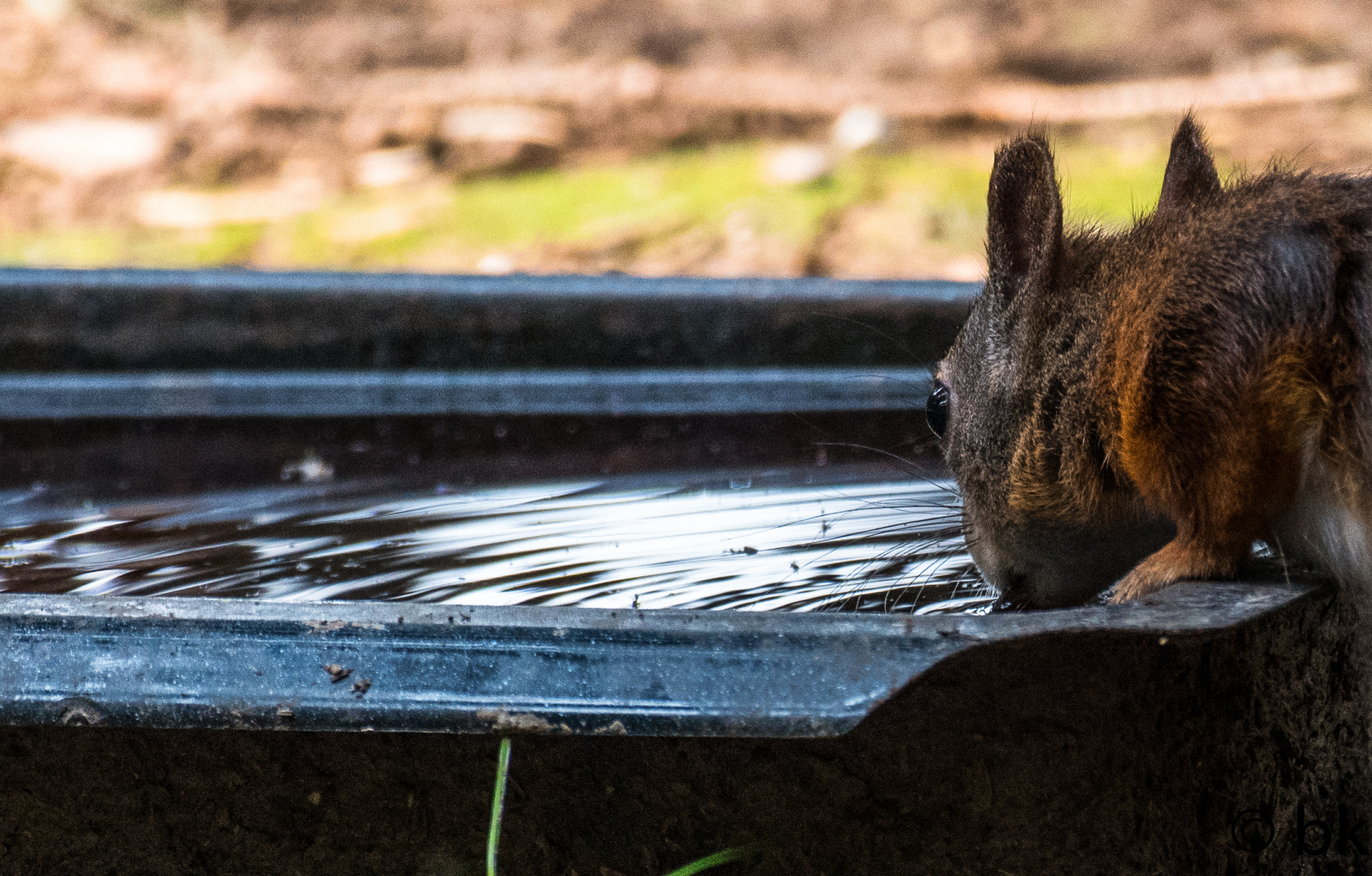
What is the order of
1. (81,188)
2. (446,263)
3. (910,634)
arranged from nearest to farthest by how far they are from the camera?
(910,634) → (446,263) → (81,188)

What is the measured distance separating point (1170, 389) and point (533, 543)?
1.00m

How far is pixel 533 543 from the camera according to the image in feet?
6.50

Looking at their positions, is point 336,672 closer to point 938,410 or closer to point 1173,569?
point 1173,569

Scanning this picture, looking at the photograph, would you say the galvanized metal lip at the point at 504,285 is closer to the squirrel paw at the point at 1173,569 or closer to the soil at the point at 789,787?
the squirrel paw at the point at 1173,569

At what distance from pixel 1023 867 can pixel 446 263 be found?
5578 millimetres

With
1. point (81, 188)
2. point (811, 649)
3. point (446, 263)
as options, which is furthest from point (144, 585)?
point (81, 188)

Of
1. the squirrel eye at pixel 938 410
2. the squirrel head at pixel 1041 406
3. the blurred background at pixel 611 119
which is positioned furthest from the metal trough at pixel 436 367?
the blurred background at pixel 611 119

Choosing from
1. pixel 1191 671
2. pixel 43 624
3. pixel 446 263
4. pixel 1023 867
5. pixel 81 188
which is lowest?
pixel 1023 867

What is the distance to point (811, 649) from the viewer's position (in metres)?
1.00

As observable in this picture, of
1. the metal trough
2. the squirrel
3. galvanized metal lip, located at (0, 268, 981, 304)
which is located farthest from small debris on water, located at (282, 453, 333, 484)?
the squirrel

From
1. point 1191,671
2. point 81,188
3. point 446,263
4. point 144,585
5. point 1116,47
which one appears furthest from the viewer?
point 1116,47

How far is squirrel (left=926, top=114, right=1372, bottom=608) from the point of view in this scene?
1288 millimetres

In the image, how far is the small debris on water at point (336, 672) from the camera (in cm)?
100

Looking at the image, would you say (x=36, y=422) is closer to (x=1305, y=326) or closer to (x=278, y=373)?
(x=278, y=373)
